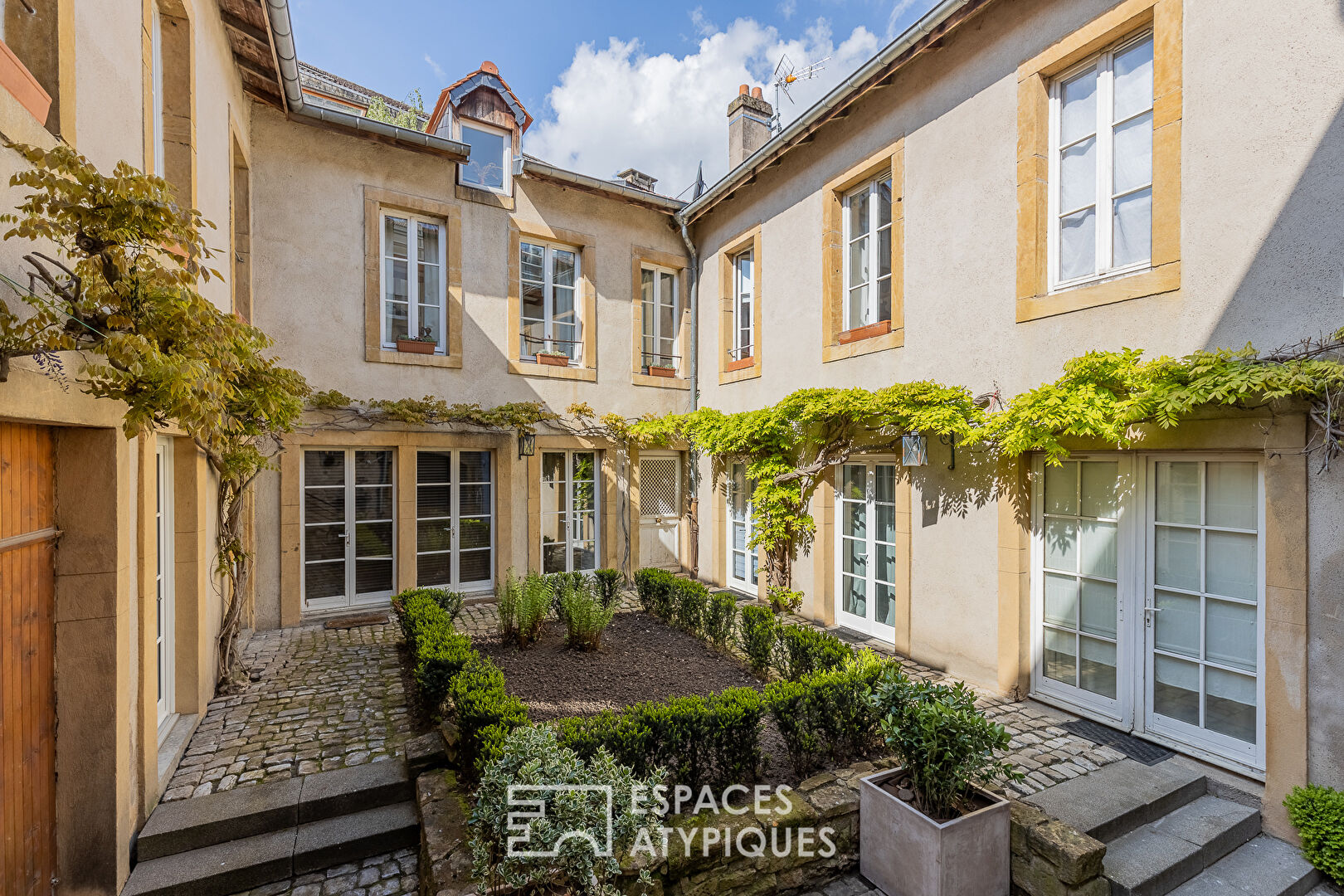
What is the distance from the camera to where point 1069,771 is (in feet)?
13.4

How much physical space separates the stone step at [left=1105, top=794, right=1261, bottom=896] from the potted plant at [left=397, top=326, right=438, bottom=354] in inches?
328

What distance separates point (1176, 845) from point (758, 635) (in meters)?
3.04

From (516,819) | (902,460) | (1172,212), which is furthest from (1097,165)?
(516,819)

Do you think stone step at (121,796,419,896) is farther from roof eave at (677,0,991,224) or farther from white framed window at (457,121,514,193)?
white framed window at (457,121,514,193)

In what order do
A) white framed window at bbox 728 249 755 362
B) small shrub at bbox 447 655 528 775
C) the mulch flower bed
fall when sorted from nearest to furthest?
1. small shrub at bbox 447 655 528 775
2. the mulch flower bed
3. white framed window at bbox 728 249 755 362

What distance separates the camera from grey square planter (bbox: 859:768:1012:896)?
2.99 metres

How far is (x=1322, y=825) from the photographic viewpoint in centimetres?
339

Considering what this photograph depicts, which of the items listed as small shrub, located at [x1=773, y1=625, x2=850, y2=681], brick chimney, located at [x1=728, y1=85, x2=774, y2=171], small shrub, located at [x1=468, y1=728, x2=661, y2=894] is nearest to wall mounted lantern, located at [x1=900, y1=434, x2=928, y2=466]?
small shrub, located at [x1=773, y1=625, x2=850, y2=681]

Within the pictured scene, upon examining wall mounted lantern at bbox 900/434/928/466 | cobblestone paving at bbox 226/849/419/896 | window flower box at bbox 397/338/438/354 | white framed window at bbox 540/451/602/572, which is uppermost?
window flower box at bbox 397/338/438/354

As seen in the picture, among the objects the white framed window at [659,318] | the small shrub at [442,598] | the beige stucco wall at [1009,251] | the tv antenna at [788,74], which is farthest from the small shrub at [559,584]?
the tv antenna at [788,74]

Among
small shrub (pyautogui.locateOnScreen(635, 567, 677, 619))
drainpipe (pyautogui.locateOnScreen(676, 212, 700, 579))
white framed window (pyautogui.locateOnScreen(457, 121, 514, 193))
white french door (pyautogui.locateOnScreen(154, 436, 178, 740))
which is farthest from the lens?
drainpipe (pyautogui.locateOnScreen(676, 212, 700, 579))

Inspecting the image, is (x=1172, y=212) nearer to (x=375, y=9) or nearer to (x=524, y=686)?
(x=524, y=686)

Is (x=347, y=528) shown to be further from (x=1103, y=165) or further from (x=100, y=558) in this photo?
(x=1103, y=165)

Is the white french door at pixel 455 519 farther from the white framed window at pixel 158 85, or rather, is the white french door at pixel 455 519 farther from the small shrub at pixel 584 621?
the white framed window at pixel 158 85
